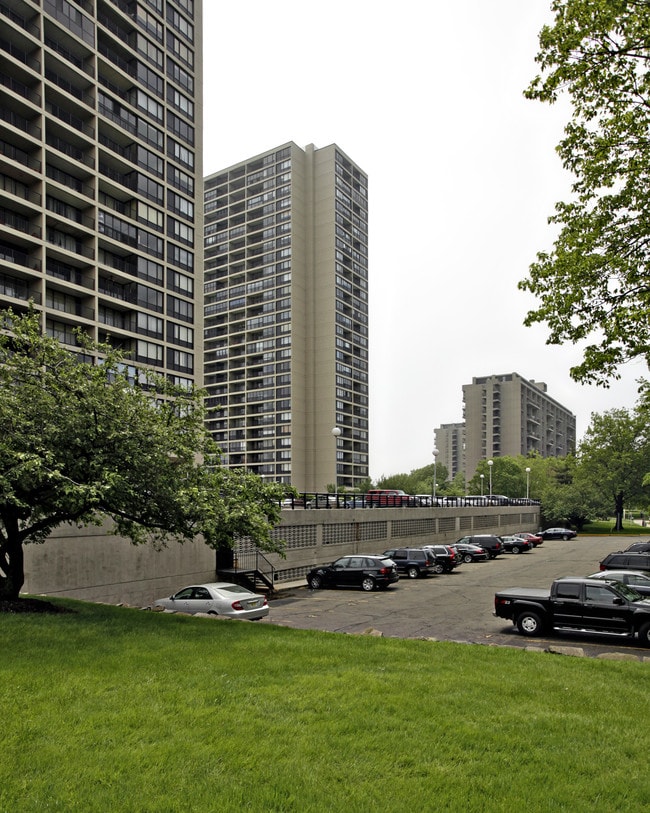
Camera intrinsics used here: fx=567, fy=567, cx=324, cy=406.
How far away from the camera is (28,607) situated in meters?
13.6

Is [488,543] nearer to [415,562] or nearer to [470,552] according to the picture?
[470,552]

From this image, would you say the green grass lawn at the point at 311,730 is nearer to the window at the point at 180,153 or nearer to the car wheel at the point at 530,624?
the car wheel at the point at 530,624

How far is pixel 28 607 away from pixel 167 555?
8843 mm

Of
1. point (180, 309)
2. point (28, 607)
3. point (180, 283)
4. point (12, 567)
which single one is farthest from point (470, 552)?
point (180, 283)

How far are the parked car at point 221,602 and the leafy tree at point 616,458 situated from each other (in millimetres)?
64600

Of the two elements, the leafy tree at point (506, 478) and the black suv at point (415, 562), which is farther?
the leafy tree at point (506, 478)

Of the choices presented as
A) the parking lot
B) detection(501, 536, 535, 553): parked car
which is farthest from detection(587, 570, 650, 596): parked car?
detection(501, 536, 535, 553): parked car

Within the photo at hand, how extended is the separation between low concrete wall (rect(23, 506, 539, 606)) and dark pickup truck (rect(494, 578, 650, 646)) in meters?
10.4

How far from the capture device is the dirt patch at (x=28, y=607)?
43.6ft

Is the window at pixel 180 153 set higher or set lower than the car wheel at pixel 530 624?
higher

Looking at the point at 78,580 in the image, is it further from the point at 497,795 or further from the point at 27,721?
the point at 497,795

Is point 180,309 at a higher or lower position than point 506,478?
higher

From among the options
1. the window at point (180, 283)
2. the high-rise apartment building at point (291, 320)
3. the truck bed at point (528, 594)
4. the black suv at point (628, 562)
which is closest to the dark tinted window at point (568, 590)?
the truck bed at point (528, 594)

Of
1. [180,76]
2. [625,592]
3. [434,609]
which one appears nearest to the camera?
[625,592]
